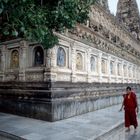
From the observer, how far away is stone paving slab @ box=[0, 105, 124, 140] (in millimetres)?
7219

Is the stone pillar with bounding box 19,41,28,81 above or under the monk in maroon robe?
above

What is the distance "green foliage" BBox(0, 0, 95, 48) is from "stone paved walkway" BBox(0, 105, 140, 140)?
121 inches

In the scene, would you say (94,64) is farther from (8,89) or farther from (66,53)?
(8,89)

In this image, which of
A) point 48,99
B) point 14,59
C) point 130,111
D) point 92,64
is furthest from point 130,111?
point 14,59

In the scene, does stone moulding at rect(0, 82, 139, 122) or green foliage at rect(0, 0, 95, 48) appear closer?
green foliage at rect(0, 0, 95, 48)

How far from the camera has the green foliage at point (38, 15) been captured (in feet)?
17.8

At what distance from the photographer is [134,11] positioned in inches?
1109

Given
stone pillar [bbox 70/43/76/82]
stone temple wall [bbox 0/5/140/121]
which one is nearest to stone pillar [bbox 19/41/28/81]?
stone temple wall [bbox 0/5/140/121]

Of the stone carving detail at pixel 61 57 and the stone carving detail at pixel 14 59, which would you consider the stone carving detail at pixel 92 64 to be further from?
the stone carving detail at pixel 14 59

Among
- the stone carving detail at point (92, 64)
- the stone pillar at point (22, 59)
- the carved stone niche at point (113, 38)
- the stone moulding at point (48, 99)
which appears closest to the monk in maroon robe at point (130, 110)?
the stone moulding at point (48, 99)

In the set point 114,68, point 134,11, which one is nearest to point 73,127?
point 114,68

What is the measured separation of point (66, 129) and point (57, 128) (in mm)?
355

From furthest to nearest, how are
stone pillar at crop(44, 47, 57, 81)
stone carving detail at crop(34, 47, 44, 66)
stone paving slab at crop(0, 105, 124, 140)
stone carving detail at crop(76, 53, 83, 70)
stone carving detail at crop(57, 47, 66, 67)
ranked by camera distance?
stone carving detail at crop(76, 53, 83, 70) < stone carving detail at crop(57, 47, 66, 67) < stone carving detail at crop(34, 47, 44, 66) < stone pillar at crop(44, 47, 57, 81) < stone paving slab at crop(0, 105, 124, 140)

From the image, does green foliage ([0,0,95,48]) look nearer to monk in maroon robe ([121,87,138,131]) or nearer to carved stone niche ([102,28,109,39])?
monk in maroon robe ([121,87,138,131])
